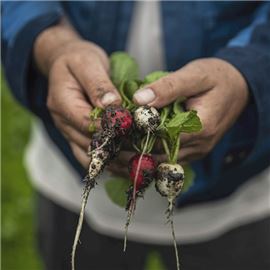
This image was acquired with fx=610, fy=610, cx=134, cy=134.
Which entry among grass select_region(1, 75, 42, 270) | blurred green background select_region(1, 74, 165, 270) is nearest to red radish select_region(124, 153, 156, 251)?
blurred green background select_region(1, 74, 165, 270)

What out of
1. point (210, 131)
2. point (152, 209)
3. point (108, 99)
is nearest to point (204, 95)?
A: point (210, 131)

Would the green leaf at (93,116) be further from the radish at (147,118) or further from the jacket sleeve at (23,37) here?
the jacket sleeve at (23,37)

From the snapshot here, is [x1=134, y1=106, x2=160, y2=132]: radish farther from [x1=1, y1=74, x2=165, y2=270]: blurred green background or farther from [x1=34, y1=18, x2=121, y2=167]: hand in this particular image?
[x1=1, y1=74, x2=165, y2=270]: blurred green background

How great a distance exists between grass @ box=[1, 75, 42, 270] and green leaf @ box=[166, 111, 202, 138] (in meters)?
1.51

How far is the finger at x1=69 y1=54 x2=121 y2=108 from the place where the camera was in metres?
1.18

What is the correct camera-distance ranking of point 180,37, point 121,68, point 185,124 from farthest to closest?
1. point 180,37
2. point 121,68
3. point 185,124

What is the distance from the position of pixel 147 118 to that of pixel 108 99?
93mm

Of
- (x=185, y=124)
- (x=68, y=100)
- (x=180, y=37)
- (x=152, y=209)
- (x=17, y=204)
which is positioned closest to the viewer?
(x=185, y=124)

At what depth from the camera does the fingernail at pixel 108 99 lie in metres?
1.17

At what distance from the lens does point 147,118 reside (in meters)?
1.14

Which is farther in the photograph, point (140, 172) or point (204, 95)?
point (204, 95)

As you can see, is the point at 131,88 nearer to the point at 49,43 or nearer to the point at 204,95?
the point at 204,95

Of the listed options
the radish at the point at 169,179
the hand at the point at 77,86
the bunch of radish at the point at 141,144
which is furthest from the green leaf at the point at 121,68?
the radish at the point at 169,179

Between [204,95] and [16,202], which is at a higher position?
[204,95]
